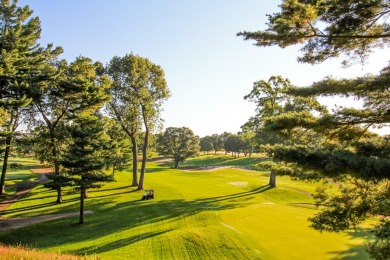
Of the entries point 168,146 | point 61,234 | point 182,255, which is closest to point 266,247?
point 182,255

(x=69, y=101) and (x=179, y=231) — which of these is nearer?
(x=179, y=231)

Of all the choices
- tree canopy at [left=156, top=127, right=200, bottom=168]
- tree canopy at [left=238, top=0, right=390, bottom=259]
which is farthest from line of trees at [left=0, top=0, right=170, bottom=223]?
tree canopy at [left=156, top=127, right=200, bottom=168]

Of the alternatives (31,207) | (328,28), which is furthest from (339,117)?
(31,207)

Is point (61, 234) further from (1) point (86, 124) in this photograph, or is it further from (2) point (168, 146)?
(2) point (168, 146)

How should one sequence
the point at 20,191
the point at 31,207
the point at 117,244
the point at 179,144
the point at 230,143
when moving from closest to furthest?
the point at 117,244 < the point at 31,207 < the point at 20,191 < the point at 179,144 < the point at 230,143

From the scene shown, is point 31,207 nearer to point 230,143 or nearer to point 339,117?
point 339,117

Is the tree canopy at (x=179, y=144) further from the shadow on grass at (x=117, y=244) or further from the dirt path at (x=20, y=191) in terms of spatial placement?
the shadow on grass at (x=117, y=244)

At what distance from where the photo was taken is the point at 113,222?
81.9ft

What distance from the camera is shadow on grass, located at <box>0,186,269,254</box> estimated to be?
67.2 ft

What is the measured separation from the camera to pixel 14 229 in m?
23.3

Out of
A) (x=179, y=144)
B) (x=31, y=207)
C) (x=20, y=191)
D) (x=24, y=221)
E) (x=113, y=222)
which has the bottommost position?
(x=24, y=221)

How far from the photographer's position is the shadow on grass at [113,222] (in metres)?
20.5

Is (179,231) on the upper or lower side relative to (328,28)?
lower

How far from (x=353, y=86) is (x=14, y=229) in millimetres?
25796
